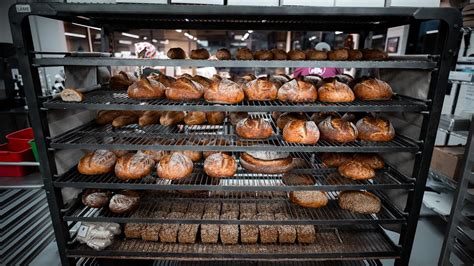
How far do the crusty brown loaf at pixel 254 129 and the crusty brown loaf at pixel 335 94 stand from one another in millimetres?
451

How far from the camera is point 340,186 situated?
5.83 ft

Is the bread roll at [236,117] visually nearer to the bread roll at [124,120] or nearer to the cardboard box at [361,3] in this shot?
the bread roll at [124,120]

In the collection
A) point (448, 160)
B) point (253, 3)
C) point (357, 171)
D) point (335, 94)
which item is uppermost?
point (253, 3)

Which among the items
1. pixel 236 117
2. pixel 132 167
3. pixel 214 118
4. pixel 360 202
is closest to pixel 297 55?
pixel 236 117

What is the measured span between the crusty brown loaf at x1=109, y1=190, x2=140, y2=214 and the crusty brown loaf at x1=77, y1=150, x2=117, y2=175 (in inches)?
9.0

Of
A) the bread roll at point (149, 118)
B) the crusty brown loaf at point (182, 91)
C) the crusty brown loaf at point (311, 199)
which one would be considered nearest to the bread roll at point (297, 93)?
→ the crusty brown loaf at point (182, 91)

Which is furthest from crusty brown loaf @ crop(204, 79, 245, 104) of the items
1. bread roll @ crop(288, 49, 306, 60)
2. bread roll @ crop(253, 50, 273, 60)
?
bread roll @ crop(288, 49, 306, 60)

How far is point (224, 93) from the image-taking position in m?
1.75

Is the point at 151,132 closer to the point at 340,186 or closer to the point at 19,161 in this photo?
the point at 340,186

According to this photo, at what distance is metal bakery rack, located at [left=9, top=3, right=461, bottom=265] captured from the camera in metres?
1.50

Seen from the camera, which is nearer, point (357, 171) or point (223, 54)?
point (357, 171)

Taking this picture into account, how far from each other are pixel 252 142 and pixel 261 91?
0.39 m

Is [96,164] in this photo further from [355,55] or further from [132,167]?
[355,55]

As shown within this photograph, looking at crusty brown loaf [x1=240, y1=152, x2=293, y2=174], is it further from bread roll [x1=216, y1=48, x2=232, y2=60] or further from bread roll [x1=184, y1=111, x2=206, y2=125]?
bread roll [x1=216, y1=48, x2=232, y2=60]
